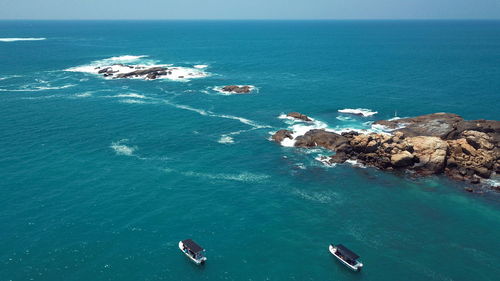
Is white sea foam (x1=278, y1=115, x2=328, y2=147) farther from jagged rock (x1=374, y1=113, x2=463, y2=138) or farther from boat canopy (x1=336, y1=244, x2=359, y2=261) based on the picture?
boat canopy (x1=336, y1=244, x2=359, y2=261)

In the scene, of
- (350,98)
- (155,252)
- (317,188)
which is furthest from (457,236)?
(350,98)

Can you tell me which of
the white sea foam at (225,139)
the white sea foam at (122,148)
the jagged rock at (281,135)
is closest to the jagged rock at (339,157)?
the jagged rock at (281,135)

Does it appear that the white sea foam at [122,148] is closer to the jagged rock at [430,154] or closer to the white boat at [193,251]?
the white boat at [193,251]

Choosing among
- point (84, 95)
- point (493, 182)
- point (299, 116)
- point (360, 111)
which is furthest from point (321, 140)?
point (84, 95)

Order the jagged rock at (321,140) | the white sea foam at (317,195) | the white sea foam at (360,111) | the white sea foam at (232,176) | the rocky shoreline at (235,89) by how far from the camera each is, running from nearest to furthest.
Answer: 1. the white sea foam at (317,195)
2. the white sea foam at (232,176)
3. the jagged rock at (321,140)
4. the white sea foam at (360,111)
5. the rocky shoreline at (235,89)

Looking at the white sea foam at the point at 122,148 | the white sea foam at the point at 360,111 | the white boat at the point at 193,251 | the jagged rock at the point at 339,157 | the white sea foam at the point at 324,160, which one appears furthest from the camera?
the white sea foam at the point at 360,111

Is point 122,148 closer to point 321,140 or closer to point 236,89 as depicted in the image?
point 321,140

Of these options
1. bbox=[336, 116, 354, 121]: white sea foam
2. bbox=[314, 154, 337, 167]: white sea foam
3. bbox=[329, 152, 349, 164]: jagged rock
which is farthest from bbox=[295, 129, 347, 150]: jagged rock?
bbox=[336, 116, 354, 121]: white sea foam
